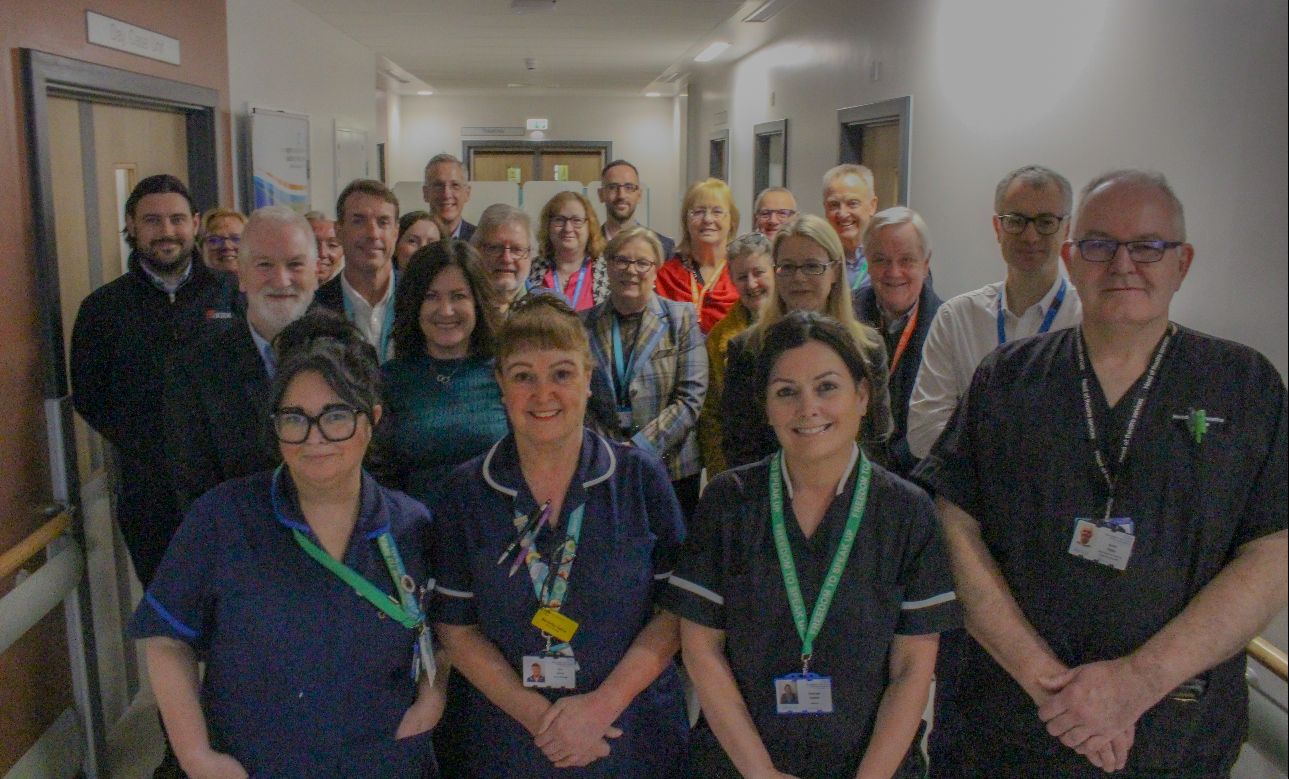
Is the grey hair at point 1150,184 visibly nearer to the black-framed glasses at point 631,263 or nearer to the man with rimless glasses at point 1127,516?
the man with rimless glasses at point 1127,516

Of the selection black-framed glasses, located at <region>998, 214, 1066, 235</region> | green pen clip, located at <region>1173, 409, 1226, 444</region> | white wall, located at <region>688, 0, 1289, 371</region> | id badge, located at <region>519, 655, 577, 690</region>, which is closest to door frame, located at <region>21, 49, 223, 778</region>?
id badge, located at <region>519, 655, 577, 690</region>

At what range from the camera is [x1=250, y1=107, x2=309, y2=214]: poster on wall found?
530cm

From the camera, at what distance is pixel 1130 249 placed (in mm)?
1709

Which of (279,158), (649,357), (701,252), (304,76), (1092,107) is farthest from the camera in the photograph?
(304,76)

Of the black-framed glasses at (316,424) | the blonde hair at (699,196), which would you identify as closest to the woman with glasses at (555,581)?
the black-framed glasses at (316,424)

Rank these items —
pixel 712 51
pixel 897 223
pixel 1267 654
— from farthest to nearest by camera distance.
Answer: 1. pixel 712 51
2. pixel 897 223
3. pixel 1267 654

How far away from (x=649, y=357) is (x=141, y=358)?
1573 mm

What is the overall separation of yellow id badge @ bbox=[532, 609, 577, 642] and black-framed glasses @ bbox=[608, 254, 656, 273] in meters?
1.51

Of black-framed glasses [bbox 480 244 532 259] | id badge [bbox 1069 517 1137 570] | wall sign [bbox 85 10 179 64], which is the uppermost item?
wall sign [bbox 85 10 179 64]

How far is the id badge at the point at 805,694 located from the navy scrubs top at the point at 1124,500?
17.0 inches

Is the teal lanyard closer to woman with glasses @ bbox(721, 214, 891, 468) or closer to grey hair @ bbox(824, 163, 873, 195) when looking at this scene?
woman with glasses @ bbox(721, 214, 891, 468)

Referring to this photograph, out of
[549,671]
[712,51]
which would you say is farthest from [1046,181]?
[712,51]

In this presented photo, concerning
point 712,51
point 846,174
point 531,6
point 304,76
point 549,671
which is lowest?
point 549,671

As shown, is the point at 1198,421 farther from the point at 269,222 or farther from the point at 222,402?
the point at 269,222
